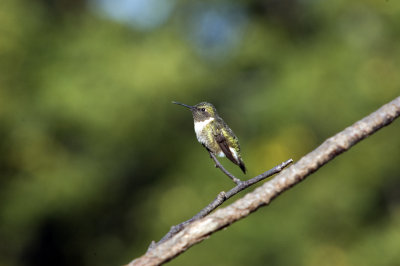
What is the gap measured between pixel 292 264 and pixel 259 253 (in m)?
1.00

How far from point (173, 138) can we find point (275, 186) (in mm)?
17455

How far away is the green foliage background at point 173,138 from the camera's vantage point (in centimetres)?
1661

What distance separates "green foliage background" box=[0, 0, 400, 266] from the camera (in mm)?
16609

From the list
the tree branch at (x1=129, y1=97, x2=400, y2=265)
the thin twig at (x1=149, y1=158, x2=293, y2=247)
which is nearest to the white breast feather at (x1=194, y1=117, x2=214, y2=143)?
the thin twig at (x1=149, y1=158, x2=293, y2=247)

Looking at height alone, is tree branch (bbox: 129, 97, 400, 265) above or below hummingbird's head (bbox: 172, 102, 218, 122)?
below

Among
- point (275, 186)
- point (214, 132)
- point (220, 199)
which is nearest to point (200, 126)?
point (214, 132)

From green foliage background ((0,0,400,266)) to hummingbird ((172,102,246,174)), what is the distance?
1212 centimetres

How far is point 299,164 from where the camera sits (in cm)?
170

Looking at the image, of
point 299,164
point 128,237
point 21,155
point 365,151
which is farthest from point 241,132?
point 299,164

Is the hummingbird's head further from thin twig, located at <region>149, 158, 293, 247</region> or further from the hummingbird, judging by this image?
thin twig, located at <region>149, 158, 293, 247</region>

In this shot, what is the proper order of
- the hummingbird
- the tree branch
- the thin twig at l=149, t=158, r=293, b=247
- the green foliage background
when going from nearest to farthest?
1. the tree branch
2. the thin twig at l=149, t=158, r=293, b=247
3. the hummingbird
4. the green foliage background

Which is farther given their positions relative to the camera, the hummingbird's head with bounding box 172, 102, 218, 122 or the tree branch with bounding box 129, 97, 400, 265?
the hummingbird's head with bounding box 172, 102, 218, 122

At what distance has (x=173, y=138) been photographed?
19.1 meters

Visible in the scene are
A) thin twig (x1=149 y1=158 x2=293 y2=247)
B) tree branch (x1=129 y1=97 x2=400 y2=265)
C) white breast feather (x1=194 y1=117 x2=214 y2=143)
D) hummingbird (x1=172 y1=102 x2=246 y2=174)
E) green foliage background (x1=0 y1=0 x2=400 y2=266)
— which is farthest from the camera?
green foliage background (x1=0 y1=0 x2=400 y2=266)
